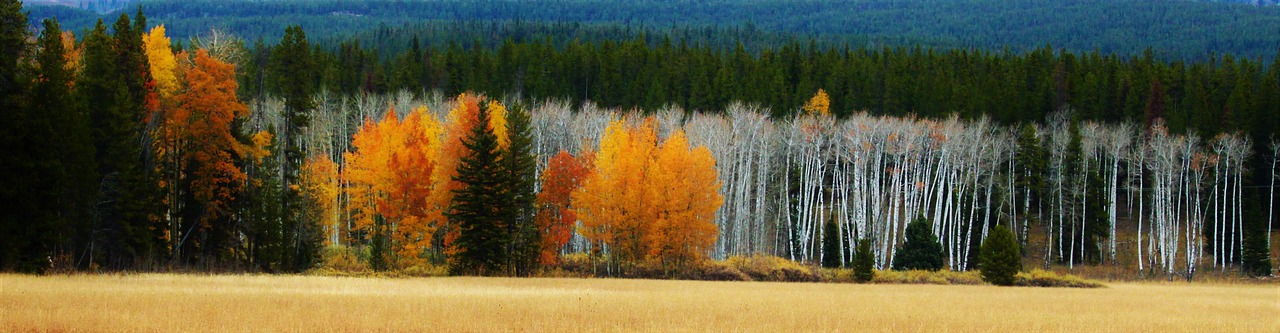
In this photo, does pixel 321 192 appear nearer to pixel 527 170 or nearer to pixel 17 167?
pixel 527 170

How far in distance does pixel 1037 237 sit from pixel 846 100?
2550 centimetres

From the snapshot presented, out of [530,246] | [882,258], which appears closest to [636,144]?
[530,246]

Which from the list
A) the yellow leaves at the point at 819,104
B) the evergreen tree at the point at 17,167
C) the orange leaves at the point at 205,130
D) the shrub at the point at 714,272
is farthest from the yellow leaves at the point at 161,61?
the yellow leaves at the point at 819,104

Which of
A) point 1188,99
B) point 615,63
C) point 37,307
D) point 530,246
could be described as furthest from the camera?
point 615,63

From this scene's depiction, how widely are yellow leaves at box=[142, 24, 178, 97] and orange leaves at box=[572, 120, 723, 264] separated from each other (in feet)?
59.0

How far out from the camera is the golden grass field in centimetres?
2081

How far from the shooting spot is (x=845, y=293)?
36656 mm

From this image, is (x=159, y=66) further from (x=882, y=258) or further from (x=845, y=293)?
(x=882, y=258)

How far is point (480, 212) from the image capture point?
47312mm

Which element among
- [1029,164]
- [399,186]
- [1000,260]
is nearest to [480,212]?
[399,186]

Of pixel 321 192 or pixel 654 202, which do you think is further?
pixel 321 192

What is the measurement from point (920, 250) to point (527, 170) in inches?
817

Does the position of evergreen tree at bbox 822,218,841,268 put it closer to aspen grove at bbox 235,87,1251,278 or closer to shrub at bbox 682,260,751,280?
aspen grove at bbox 235,87,1251,278

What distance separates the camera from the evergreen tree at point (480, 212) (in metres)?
46.7
